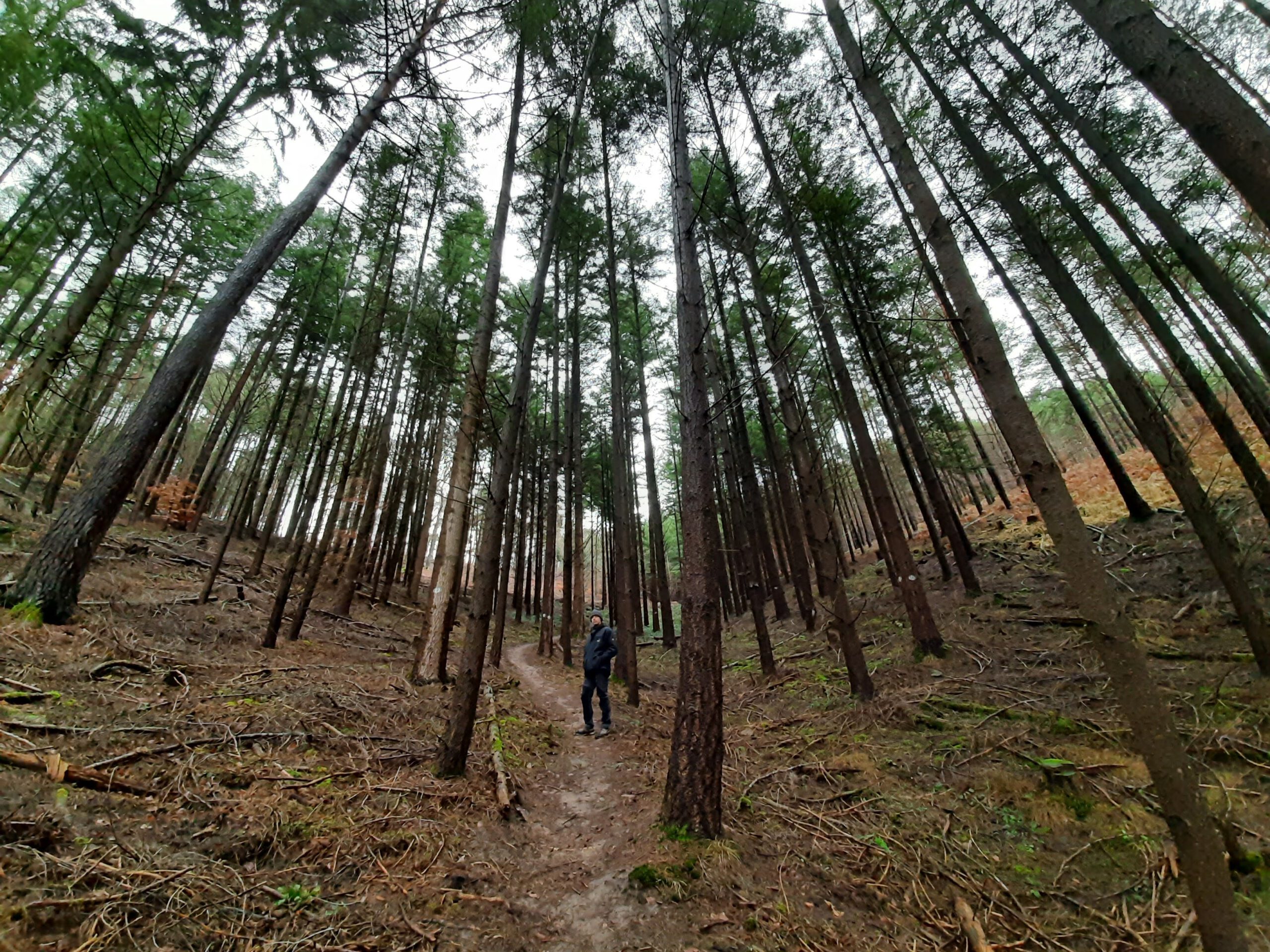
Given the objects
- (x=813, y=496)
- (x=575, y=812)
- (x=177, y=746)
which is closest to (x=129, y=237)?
(x=177, y=746)

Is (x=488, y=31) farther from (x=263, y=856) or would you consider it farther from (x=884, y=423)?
(x=884, y=423)

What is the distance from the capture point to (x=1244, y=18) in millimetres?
8625

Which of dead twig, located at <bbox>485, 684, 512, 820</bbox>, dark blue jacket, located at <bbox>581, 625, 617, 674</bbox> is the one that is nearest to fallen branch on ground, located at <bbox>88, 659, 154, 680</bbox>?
dead twig, located at <bbox>485, 684, 512, 820</bbox>

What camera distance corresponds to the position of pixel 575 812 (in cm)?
450

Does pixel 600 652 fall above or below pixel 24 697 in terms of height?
above

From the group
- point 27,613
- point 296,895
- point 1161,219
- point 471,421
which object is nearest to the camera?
point 296,895

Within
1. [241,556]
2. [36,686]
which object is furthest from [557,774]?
[241,556]

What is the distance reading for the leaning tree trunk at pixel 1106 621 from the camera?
2141 mm

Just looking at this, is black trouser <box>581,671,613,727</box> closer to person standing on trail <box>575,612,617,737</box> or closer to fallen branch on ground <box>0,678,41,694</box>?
person standing on trail <box>575,612,617,737</box>

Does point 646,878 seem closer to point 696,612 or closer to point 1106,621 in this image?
point 696,612

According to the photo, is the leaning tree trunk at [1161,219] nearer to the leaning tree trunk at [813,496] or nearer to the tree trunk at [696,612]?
the leaning tree trunk at [813,496]

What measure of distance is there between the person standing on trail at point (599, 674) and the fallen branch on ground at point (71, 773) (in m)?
4.86

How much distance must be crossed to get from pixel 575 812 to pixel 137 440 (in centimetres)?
668

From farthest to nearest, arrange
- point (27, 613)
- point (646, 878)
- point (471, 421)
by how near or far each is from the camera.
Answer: point (471, 421) → point (27, 613) → point (646, 878)
